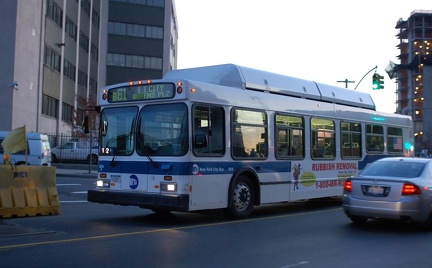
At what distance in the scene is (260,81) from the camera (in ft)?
44.3

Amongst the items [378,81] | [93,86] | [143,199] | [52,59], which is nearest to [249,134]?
[143,199]

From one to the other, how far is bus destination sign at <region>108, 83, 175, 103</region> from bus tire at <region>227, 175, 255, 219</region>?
8.34 feet

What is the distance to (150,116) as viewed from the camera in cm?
1154

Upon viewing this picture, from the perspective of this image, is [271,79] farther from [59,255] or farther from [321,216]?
[59,255]

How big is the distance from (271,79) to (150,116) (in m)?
3.84

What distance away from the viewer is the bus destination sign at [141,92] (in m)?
11.3

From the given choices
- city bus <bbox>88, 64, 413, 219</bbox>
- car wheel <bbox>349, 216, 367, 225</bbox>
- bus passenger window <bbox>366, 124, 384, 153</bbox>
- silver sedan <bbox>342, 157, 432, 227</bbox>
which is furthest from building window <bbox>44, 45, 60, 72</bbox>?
silver sedan <bbox>342, 157, 432, 227</bbox>

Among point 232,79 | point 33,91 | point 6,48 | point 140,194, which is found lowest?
point 140,194

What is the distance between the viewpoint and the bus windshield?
11039 mm

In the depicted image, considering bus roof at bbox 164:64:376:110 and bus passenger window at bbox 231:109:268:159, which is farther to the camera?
bus roof at bbox 164:64:376:110

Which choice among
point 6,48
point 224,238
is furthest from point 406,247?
point 6,48

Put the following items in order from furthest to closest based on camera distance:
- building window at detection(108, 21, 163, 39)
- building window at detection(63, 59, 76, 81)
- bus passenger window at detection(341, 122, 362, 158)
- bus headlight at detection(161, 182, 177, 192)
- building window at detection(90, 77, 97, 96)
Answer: building window at detection(108, 21, 163, 39) → building window at detection(90, 77, 97, 96) → building window at detection(63, 59, 76, 81) → bus passenger window at detection(341, 122, 362, 158) → bus headlight at detection(161, 182, 177, 192)

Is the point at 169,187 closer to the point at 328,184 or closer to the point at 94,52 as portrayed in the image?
the point at 328,184

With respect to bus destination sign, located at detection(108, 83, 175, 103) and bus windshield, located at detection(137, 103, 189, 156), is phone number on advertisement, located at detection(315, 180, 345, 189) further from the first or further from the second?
bus destination sign, located at detection(108, 83, 175, 103)
